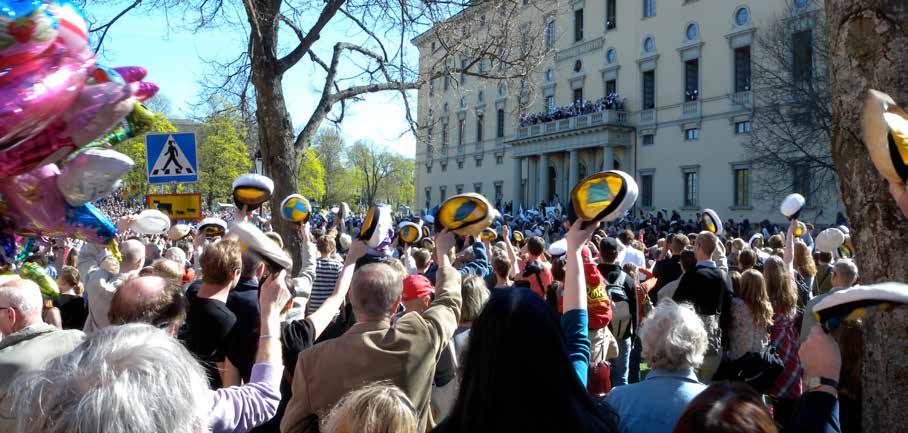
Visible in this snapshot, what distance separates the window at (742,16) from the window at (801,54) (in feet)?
23.5

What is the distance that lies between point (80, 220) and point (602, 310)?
469cm

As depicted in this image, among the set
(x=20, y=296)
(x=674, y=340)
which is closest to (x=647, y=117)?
(x=674, y=340)

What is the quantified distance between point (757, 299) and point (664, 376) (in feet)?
8.32

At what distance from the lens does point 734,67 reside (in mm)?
A: 41375

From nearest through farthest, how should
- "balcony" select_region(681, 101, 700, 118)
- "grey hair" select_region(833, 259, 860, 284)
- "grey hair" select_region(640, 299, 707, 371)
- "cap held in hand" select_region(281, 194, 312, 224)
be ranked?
"grey hair" select_region(640, 299, 707, 371) < "grey hair" select_region(833, 259, 860, 284) < "cap held in hand" select_region(281, 194, 312, 224) < "balcony" select_region(681, 101, 700, 118)

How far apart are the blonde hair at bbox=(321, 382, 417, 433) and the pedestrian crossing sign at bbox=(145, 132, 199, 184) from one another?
6324 mm

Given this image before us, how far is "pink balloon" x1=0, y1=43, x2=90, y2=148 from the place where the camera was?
1771mm

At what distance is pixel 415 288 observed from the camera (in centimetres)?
408

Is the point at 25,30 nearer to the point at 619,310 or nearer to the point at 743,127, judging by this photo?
the point at 619,310

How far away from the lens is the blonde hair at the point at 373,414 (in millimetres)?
2510

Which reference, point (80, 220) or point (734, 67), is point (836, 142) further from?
point (734, 67)

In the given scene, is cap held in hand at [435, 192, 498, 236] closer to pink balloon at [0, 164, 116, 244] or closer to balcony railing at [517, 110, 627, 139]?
pink balloon at [0, 164, 116, 244]

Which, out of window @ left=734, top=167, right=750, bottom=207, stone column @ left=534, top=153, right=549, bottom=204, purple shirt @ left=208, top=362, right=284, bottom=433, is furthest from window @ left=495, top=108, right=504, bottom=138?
purple shirt @ left=208, top=362, right=284, bottom=433

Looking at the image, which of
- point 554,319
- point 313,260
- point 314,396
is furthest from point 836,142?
point 313,260
